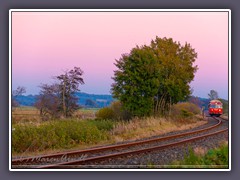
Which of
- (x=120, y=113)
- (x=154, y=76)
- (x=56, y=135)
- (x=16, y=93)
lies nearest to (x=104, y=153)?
(x=56, y=135)

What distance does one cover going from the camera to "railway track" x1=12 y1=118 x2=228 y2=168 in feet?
40.2

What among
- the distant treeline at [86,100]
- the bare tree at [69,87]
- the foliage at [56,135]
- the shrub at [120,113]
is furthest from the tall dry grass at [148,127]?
the bare tree at [69,87]

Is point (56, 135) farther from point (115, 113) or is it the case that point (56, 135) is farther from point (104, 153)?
point (115, 113)

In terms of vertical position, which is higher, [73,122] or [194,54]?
[194,54]

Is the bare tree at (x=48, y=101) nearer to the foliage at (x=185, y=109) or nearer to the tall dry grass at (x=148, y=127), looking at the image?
the tall dry grass at (x=148, y=127)

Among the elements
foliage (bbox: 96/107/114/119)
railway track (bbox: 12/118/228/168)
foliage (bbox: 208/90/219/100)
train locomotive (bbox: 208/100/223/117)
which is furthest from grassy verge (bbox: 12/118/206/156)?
foliage (bbox: 208/90/219/100)

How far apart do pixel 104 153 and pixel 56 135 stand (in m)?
2.06

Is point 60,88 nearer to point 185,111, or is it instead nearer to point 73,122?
point 73,122

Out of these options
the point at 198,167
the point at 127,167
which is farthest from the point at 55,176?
the point at 198,167

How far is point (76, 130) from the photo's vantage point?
15.5 metres

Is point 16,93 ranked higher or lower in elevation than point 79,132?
higher

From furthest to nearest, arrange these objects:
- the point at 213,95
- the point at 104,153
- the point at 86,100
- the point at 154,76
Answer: the point at 154,76, the point at 86,100, the point at 213,95, the point at 104,153

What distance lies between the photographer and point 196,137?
1570cm
